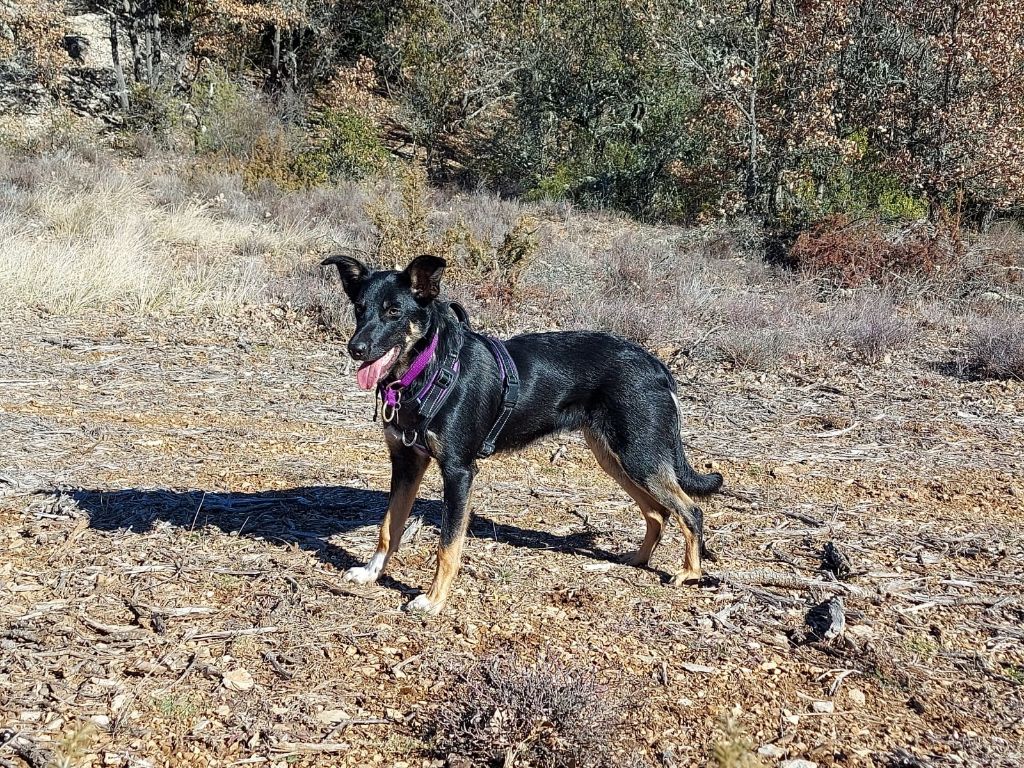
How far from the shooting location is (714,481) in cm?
420

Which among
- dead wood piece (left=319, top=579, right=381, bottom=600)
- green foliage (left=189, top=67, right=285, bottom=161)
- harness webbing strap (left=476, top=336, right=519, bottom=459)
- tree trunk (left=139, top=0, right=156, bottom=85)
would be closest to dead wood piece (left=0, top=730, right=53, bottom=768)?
dead wood piece (left=319, top=579, right=381, bottom=600)

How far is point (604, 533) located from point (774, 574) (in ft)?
3.10

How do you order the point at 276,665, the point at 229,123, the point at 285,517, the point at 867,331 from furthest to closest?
the point at 229,123 → the point at 867,331 → the point at 285,517 → the point at 276,665

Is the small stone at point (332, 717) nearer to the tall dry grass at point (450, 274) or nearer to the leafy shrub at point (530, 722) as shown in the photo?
the leafy shrub at point (530, 722)

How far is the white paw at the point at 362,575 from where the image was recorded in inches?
153

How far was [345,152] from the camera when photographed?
58.0ft

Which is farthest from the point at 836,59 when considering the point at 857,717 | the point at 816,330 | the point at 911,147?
the point at 857,717

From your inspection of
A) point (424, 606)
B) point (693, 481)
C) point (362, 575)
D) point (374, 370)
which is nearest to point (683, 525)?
point (693, 481)

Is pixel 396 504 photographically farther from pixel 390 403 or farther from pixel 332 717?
pixel 332 717

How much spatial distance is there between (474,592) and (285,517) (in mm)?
1279

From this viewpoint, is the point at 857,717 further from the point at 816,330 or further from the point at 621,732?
the point at 816,330

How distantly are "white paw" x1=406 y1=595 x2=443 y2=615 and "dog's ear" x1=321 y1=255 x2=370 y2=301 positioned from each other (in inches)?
52.2

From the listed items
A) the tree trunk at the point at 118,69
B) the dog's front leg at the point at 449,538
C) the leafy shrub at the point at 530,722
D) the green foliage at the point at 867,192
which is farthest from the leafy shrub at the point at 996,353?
the tree trunk at the point at 118,69

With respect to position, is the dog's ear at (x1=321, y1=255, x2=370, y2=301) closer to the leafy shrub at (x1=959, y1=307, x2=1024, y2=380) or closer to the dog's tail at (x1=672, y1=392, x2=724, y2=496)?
the dog's tail at (x1=672, y1=392, x2=724, y2=496)
